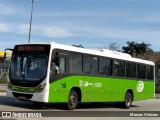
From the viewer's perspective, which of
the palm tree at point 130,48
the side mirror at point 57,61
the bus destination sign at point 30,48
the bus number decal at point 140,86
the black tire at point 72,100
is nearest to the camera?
the side mirror at point 57,61

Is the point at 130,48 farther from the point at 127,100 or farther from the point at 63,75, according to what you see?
the point at 63,75

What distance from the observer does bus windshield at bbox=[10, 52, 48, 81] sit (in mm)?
17234

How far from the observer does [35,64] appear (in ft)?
57.5

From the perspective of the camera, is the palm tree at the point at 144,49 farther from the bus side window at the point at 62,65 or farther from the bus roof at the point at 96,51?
the bus side window at the point at 62,65

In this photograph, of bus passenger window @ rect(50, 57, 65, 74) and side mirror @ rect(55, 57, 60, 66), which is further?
side mirror @ rect(55, 57, 60, 66)

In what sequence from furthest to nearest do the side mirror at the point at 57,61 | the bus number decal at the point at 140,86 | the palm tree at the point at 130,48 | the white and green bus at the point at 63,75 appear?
the palm tree at the point at 130,48
the bus number decal at the point at 140,86
the side mirror at the point at 57,61
the white and green bus at the point at 63,75

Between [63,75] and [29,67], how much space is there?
1.54 meters

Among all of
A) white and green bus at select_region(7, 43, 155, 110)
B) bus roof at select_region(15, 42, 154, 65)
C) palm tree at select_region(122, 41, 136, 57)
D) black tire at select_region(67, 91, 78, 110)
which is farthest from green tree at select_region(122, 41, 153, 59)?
black tire at select_region(67, 91, 78, 110)

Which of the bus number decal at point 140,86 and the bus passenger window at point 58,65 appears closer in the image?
the bus passenger window at point 58,65

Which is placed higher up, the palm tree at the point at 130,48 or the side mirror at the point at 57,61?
the palm tree at the point at 130,48

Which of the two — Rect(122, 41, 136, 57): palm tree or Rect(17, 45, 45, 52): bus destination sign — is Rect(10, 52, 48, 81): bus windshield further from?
Rect(122, 41, 136, 57): palm tree

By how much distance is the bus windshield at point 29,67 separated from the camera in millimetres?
17234

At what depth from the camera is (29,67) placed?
17.6m

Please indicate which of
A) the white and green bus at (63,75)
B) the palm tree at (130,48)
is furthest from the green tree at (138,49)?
the white and green bus at (63,75)
